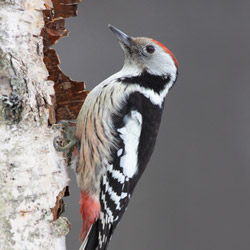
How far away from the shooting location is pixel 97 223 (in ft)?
8.60

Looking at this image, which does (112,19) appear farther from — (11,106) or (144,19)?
(11,106)

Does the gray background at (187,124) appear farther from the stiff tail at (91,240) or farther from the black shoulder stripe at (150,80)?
the stiff tail at (91,240)

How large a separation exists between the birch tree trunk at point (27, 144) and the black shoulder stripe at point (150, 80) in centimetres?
65

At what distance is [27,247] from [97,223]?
31.0 inches

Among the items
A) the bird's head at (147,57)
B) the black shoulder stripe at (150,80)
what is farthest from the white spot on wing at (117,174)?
A: the bird's head at (147,57)

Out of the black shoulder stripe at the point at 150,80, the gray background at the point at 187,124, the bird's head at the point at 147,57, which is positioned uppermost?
the bird's head at the point at 147,57

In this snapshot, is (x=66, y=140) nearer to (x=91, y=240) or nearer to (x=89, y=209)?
(x=89, y=209)

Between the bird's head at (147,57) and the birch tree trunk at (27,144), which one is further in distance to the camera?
the bird's head at (147,57)

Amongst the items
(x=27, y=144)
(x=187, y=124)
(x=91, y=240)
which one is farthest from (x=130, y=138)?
(x=187, y=124)

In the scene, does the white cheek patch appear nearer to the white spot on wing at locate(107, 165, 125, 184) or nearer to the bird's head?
the white spot on wing at locate(107, 165, 125, 184)

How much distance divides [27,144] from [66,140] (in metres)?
0.48

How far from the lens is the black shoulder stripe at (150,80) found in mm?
2794

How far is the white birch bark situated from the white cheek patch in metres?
0.47

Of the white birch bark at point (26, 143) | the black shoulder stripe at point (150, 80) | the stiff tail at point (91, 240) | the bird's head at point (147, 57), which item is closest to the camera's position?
the white birch bark at point (26, 143)
